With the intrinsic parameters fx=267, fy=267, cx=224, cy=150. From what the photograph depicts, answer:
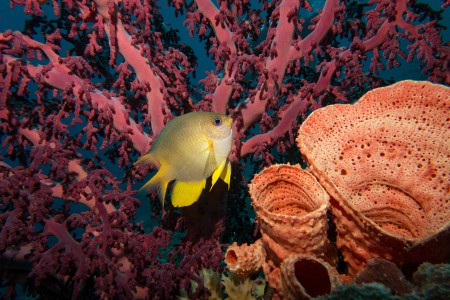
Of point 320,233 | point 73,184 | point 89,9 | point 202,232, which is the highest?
point 89,9

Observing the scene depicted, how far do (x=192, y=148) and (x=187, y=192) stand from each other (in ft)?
1.23

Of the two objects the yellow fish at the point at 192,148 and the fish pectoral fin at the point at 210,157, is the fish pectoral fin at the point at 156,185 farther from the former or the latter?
the fish pectoral fin at the point at 210,157

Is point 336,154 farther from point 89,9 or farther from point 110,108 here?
point 89,9

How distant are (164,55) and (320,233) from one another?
2.46 meters

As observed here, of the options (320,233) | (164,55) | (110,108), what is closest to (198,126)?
(320,233)

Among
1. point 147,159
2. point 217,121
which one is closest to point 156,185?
point 147,159

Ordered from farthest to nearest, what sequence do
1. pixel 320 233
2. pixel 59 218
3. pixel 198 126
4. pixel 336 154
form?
pixel 59 218, pixel 336 154, pixel 198 126, pixel 320 233

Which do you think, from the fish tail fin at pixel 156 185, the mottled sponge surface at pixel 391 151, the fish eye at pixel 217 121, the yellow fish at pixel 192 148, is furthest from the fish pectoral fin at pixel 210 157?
the mottled sponge surface at pixel 391 151

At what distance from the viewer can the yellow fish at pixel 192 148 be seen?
5.84 feet

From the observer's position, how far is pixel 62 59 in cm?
269

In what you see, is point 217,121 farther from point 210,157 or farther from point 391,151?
point 391,151

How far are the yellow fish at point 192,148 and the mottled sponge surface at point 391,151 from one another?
0.58m

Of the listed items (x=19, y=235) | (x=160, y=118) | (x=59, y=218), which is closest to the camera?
(x=19, y=235)

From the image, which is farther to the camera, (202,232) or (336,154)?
(202,232)
